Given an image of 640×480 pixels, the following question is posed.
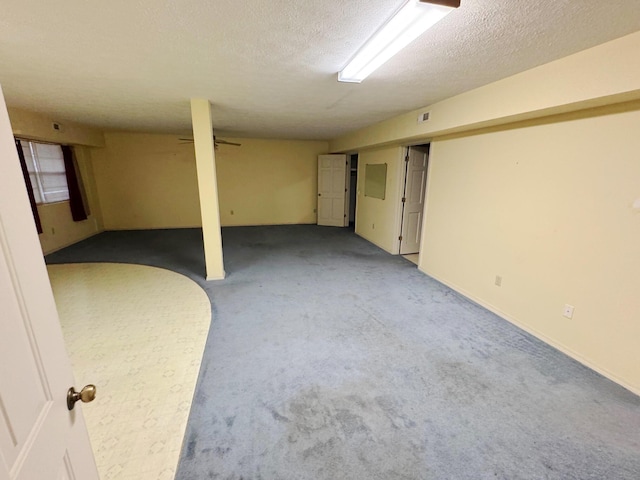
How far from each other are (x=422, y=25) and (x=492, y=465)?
2388 millimetres

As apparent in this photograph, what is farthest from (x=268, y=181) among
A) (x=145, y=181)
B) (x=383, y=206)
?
(x=383, y=206)

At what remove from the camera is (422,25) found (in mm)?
1515

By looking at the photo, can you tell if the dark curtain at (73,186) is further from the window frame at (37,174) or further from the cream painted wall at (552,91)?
the cream painted wall at (552,91)

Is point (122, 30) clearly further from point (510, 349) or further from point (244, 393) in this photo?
point (510, 349)

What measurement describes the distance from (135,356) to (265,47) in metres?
2.60

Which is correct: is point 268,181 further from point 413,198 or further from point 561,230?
point 561,230

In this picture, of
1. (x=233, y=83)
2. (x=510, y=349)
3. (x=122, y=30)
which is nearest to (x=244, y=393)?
(x=510, y=349)

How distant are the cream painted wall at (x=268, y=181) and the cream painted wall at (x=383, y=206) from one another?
180 centimetres

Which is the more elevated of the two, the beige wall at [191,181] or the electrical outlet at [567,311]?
the beige wall at [191,181]

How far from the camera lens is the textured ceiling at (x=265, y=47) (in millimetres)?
1471

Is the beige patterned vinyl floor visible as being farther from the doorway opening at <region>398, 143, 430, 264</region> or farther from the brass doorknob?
the doorway opening at <region>398, 143, 430, 264</region>

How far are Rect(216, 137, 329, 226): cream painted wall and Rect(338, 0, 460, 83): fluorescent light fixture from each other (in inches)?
217

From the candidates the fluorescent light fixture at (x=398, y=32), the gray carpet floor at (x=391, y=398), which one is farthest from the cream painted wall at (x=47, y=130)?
the fluorescent light fixture at (x=398, y=32)

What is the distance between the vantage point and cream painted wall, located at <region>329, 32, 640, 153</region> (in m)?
1.75
